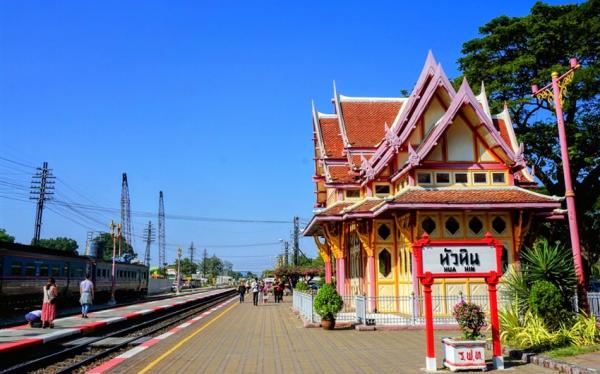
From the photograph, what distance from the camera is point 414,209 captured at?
17250 millimetres

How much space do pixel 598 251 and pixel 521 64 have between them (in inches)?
Answer: 645

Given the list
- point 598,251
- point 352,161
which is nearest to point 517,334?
point 352,161

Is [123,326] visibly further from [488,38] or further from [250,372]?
[488,38]

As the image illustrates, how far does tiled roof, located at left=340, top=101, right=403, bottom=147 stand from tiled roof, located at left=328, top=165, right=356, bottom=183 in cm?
135

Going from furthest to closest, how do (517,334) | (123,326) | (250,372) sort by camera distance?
1. (123,326)
2. (517,334)
3. (250,372)

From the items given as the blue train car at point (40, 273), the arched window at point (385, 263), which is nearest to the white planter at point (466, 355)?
the arched window at point (385, 263)

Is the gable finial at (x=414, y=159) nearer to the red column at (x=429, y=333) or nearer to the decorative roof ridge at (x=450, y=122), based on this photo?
the decorative roof ridge at (x=450, y=122)

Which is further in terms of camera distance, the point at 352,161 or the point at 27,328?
the point at 352,161

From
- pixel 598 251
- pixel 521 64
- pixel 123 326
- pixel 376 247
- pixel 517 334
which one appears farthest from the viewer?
pixel 598 251

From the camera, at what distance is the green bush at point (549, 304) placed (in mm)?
11320

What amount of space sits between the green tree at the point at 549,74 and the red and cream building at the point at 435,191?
5.43m

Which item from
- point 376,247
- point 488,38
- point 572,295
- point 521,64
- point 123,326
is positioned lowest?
point 123,326

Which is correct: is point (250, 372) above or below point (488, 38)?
below

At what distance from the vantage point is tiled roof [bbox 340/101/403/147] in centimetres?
2527
